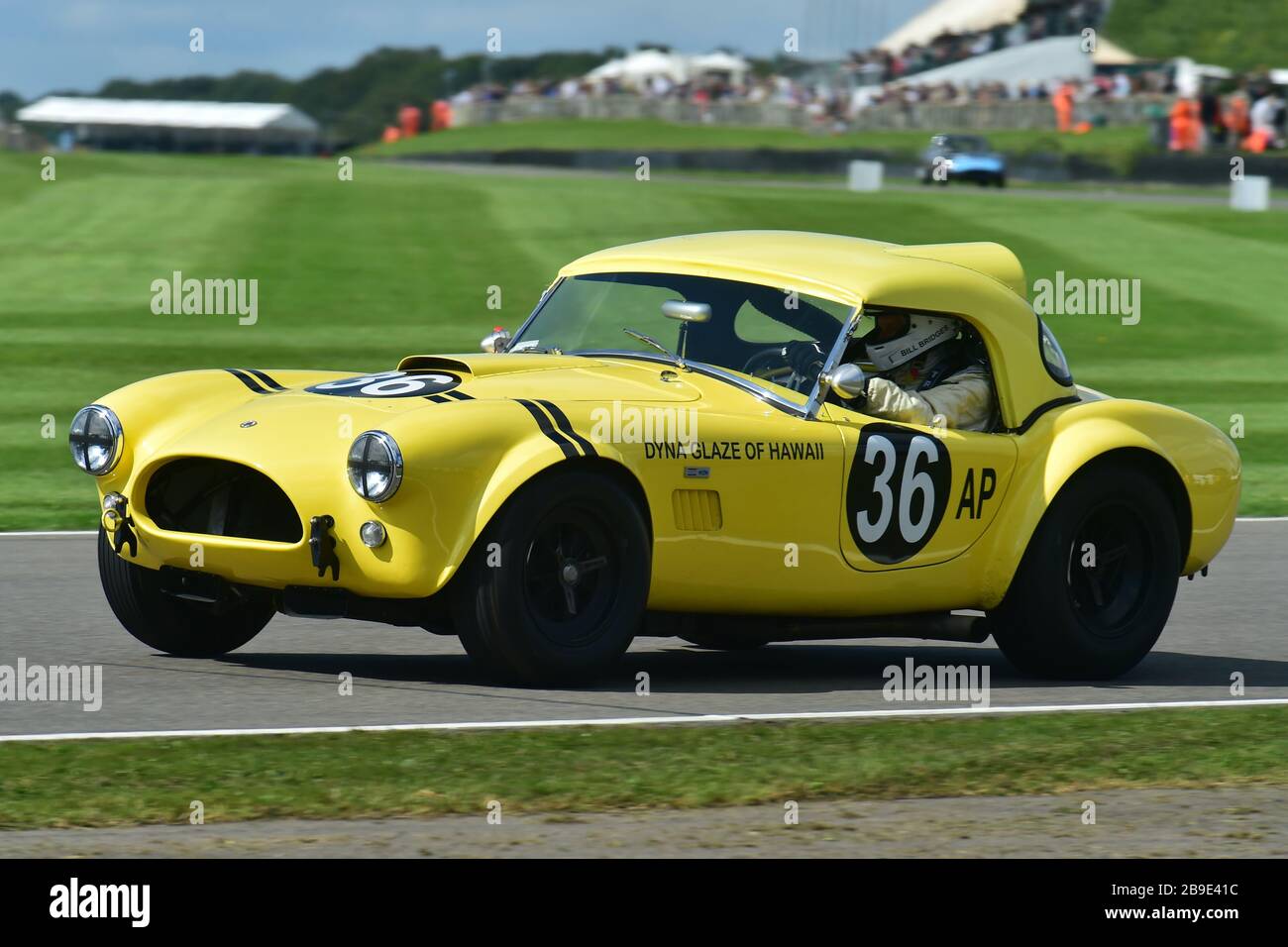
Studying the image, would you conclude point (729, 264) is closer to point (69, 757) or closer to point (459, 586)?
point (459, 586)

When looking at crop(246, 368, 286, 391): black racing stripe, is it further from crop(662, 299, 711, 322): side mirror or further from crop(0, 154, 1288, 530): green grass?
crop(0, 154, 1288, 530): green grass

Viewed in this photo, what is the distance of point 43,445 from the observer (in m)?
17.7

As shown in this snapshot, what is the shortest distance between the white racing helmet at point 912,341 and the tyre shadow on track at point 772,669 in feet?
4.19

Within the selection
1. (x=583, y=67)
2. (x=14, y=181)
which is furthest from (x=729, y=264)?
(x=583, y=67)

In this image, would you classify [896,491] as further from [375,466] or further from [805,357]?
[375,466]

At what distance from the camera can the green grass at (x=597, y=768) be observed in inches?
234

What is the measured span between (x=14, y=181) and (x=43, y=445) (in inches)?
1204

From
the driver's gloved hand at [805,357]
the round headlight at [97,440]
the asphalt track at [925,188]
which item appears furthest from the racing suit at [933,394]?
the asphalt track at [925,188]

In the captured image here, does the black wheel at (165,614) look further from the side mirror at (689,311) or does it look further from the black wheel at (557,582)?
the side mirror at (689,311)

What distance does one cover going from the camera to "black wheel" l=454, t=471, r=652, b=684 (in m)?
7.31

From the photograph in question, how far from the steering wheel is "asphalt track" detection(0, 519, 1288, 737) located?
3.87 feet

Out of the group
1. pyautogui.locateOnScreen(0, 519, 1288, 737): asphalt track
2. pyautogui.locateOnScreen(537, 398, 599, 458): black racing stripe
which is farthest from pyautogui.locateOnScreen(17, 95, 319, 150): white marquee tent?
pyautogui.locateOnScreen(537, 398, 599, 458): black racing stripe

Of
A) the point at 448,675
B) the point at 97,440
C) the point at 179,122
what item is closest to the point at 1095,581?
the point at 448,675
